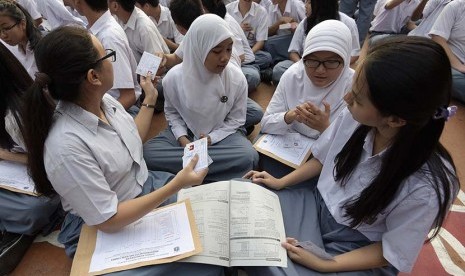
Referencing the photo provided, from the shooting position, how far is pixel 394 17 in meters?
3.87

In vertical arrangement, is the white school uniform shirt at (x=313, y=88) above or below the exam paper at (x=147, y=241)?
above

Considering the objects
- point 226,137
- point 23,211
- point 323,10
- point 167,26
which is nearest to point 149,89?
point 226,137

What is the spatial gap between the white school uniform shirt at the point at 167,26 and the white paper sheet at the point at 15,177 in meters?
2.29

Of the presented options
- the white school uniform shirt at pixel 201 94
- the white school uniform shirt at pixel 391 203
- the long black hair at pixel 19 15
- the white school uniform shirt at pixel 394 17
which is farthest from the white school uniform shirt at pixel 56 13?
the white school uniform shirt at pixel 394 17

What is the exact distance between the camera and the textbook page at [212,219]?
1255 mm

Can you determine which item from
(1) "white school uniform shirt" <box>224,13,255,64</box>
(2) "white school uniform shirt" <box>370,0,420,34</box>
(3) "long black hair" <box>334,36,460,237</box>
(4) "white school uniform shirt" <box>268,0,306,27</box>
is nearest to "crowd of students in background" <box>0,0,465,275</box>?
(3) "long black hair" <box>334,36,460,237</box>

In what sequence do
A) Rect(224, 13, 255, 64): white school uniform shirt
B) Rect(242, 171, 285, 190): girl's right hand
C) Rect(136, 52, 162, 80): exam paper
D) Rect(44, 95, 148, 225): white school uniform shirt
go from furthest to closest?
Rect(224, 13, 255, 64): white school uniform shirt
Rect(136, 52, 162, 80): exam paper
Rect(242, 171, 285, 190): girl's right hand
Rect(44, 95, 148, 225): white school uniform shirt

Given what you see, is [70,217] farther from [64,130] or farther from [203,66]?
[203,66]

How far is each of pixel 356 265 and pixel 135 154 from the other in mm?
1050

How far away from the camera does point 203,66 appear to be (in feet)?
6.71

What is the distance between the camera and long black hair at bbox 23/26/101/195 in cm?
117

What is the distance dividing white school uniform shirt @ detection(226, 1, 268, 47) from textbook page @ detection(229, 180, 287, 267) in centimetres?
272

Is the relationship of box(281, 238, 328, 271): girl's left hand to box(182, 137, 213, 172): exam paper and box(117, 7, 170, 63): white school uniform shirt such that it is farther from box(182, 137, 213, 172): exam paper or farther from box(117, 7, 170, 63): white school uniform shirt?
box(117, 7, 170, 63): white school uniform shirt

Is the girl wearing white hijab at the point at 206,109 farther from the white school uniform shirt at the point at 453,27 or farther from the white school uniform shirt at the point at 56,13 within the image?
the white school uniform shirt at the point at 453,27
